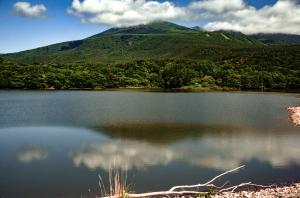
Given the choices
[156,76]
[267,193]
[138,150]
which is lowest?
Answer: [138,150]

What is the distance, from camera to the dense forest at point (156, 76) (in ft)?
373

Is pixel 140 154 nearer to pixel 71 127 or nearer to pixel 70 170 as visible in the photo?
pixel 70 170

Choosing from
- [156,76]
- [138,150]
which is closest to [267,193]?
[138,150]

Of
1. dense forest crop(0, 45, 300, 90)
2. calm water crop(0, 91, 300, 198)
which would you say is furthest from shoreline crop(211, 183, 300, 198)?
dense forest crop(0, 45, 300, 90)

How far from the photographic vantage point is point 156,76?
5032 inches

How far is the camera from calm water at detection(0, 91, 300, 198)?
1889 centimetres

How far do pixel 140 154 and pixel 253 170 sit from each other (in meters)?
7.34

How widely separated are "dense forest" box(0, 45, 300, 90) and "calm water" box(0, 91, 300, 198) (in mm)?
69068

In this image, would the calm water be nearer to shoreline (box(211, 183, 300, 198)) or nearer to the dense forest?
shoreline (box(211, 183, 300, 198))

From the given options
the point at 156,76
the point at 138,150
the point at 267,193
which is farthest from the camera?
the point at 156,76

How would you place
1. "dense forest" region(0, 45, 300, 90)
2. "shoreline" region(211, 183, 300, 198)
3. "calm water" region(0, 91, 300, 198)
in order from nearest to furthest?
"shoreline" region(211, 183, 300, 198), "calm water" region(0, 91, 300, 198), "dense forest" region(0, 45, 300, 90)

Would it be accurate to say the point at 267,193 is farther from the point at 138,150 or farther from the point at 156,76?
the point at 156,76

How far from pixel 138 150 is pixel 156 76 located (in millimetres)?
102411

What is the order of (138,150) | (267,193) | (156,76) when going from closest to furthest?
(267,193) < (138,150) < (156,76)
